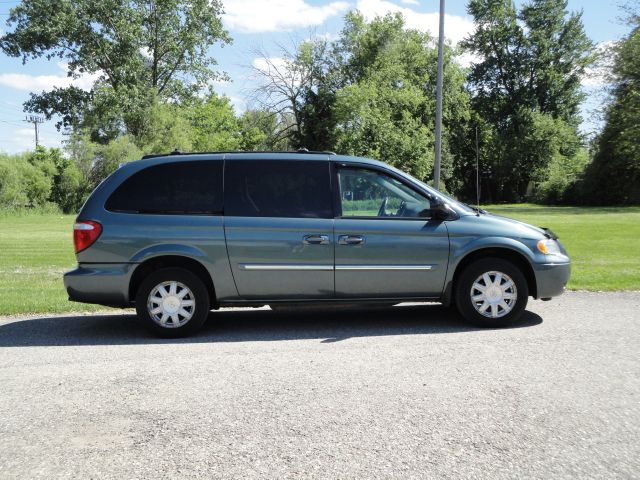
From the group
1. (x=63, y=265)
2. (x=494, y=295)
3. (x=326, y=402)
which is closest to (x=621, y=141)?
(x=63, y=265)

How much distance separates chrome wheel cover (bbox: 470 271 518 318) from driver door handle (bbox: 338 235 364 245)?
1354 mm

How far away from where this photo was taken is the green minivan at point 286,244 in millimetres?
6332

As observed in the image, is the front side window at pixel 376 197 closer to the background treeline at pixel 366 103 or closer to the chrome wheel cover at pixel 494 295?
the chrome wheel cover at pixel 494 295

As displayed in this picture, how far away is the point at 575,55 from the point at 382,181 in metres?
60.9

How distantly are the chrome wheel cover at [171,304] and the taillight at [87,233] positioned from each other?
83 centimetres

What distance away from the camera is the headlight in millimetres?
6707

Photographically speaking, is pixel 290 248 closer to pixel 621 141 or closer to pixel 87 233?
pixel 87 233

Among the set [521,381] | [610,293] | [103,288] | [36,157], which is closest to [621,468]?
[521,381]

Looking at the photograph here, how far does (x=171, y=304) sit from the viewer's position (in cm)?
635

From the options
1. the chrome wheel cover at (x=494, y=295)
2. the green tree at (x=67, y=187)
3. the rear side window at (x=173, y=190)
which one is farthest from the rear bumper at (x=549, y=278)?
the green tree at (x=67, y=187)

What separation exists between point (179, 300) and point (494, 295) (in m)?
3.42

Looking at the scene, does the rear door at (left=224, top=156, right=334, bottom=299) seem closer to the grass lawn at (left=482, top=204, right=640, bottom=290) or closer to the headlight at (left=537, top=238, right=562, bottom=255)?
the headlight at (left=537, top=238, right=562, bottom=255)

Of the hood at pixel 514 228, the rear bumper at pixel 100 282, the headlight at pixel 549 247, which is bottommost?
the rear bumper at pixel 100 282

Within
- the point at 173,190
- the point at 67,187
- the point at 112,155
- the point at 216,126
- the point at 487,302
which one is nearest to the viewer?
the point at 173,190
